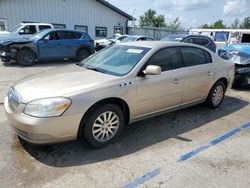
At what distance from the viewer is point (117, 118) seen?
3.53 m

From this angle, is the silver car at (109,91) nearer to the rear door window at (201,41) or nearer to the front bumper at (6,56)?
the front bumper at (6,56)

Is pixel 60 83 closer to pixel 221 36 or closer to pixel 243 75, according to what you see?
pixel 243 75

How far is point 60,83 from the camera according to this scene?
328 cm

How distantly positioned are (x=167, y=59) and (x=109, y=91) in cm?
140

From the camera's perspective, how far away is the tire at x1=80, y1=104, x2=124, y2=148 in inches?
127

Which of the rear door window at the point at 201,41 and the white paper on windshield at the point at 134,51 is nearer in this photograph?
the white paper on windshield at the point at 134,51

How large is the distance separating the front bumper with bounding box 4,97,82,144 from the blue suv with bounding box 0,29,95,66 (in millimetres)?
8091

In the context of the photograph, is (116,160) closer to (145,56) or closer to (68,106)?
(68,106)

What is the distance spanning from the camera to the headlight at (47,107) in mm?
2873

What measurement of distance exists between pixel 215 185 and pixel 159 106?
5.31ft

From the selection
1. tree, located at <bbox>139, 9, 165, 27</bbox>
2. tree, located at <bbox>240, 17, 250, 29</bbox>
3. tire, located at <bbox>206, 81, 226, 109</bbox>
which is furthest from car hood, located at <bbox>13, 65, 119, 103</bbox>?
tree, located at <bbox>240, 17, 250, 29</bbox>

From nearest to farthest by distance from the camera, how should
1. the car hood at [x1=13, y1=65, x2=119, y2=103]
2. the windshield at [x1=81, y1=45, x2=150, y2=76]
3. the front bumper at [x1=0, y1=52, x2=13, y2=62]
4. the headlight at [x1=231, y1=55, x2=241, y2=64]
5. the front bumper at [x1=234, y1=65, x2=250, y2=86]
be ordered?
the car hood at [x1=13, y1=65, x2=119, y2=103] < the windshield at [x1=81, y1=45, x2=150, y2=76] < the front bumper at [x1=234, y1=65, x2=250, y2=86] < the headlight at [x1=231, y1=55, x2=241, y2=64] < the front bumper at [x1=0, y1=52, x2=13, y2=62]

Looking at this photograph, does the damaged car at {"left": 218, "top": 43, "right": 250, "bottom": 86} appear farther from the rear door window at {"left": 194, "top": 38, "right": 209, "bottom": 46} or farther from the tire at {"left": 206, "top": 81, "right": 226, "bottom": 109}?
the rear door window at {"left": 194, "top": 38, "right": 209, "bottom": 46}

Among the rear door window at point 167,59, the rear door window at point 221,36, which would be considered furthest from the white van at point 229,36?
the rear door window at point 167,59
